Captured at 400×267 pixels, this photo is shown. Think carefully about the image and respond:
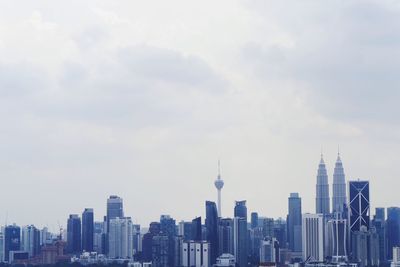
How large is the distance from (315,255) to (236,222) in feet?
17.7

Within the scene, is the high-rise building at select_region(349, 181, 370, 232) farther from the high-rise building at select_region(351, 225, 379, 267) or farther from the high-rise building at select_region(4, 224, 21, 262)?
the high-rise building at select_region(4, 224, 21, 262)

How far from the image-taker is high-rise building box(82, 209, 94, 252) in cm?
6625

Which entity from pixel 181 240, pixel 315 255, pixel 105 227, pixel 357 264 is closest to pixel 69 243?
pixel 105 227

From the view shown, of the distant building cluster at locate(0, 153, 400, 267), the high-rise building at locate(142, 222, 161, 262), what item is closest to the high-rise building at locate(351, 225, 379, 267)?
the distant building cluster at locate(0, 153, 400, 267)

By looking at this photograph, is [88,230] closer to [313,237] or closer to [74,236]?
[74,236]

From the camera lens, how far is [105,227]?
69562 mm

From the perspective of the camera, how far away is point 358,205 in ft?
217

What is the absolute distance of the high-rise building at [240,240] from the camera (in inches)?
2252

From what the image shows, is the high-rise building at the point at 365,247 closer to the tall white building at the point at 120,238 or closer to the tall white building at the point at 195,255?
the tall white building at the point at 195,255

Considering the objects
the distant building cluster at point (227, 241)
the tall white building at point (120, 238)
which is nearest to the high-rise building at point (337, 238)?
the distant building cluster at point (227, 241)

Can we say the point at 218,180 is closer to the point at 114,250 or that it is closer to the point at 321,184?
the point at 321,184

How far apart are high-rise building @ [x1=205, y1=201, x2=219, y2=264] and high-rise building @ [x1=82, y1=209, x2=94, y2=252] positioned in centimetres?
829

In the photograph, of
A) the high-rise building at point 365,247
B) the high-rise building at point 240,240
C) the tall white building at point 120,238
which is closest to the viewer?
the high-rise building at point 365,247

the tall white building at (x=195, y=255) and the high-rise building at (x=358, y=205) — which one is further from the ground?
the high-rise building at (x=358, y=205)
